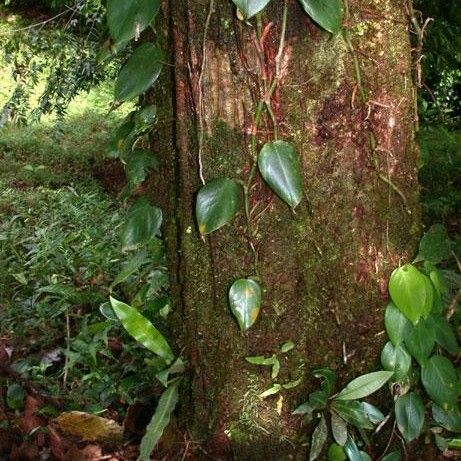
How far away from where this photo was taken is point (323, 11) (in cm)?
98

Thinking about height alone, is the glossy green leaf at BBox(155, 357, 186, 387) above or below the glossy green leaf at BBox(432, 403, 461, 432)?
above

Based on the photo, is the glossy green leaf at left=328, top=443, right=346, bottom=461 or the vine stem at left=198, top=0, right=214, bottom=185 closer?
→ the vine stem at left=198, top=0, right=214, bottom=185

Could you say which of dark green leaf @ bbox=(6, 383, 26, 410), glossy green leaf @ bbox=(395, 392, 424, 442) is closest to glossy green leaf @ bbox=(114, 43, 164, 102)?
glossy green leaf @ bbox=(395, 392, 424, 442)

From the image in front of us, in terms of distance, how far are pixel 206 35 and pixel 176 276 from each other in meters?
0.46

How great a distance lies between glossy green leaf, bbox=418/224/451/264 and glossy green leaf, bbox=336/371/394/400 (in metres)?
0.23

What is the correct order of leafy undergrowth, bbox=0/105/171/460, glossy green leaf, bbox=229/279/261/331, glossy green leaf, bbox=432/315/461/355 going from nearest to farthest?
glossy green leaf, bbox=229/279/261/331 → glossy green leaf, bbox=432/315/461/355 → leafy undergrowth, bbox=0/105/171/460

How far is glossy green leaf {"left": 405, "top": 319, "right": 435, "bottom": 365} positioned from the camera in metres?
1.21

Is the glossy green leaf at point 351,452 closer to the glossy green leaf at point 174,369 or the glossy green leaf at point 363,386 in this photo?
the glossy green leaf at point 363,386

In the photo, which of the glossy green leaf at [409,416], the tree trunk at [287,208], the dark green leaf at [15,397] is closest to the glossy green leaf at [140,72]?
the tree trunk at [287,208]

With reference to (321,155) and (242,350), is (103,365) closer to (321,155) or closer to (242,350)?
(242,350)

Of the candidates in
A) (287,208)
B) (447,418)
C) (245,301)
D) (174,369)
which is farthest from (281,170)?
(447,418)

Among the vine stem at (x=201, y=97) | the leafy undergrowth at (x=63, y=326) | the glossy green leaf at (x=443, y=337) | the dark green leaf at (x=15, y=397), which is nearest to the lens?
the vine stem at (x=201, y=97)

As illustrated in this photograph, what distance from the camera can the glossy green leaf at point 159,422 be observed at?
124cm

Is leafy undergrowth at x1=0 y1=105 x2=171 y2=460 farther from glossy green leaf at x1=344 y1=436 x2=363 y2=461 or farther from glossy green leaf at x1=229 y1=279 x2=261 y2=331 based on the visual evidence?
glossy green leaf at x1=344 y1=436 x2=363 y2=461
